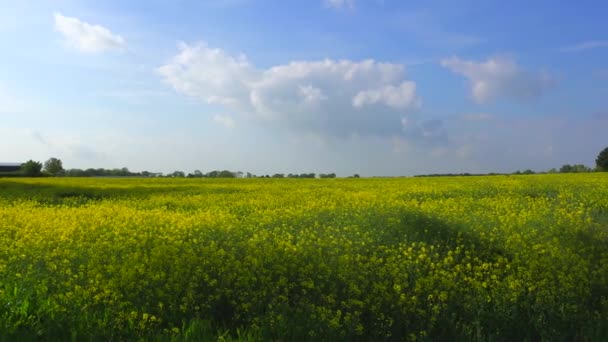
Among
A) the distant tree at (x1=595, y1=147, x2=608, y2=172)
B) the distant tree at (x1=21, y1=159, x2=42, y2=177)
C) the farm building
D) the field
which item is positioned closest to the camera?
the field

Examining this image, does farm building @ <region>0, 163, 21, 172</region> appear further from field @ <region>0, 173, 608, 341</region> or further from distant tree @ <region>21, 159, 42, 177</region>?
field @ <region>0, 173, 608, 341</region>

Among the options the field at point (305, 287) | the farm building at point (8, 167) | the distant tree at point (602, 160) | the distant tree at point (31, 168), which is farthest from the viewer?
the farm building at point (8, 167)

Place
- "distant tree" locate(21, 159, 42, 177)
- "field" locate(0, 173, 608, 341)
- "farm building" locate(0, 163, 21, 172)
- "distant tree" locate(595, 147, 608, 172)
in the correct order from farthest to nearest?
1. "farm building" locate(0, 163, 21, 172)
2. "distant tree" locate(595, 147, 608, 172)
3. "distant tree" locate(21, 159, 42, 177)
4. "field" locate(0, 173, 608, 341)

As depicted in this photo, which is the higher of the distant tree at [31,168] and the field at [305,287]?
the distant tree at [31,168]

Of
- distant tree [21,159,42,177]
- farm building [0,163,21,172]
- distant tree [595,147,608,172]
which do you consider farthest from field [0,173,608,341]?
farm building [0,163,21,172]

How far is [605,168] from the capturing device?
2608 inches

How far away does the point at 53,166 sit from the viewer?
2990 inches

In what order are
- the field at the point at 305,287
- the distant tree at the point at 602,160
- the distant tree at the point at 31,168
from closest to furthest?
the field at the point at 305,287 → the distant tree at the point at 31,168 → the distant tree at the point at 602,160

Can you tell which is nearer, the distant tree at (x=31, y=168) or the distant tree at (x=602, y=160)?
the distant tree at (x=31, y=168)

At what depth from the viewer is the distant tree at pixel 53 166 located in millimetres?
73169

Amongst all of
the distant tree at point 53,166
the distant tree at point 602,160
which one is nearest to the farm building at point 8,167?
the distant tree at point 53,166

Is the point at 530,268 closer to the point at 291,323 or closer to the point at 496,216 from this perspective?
the point at 291,323

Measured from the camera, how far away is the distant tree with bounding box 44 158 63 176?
7317 centimetres

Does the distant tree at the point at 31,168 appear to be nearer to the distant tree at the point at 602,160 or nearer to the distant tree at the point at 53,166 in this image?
the distant tree at the point at 53,166
